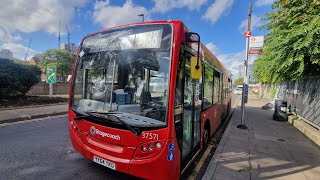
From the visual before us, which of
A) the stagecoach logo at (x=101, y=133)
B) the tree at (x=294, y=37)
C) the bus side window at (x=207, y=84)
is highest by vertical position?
the tree at (x=294, y=37)

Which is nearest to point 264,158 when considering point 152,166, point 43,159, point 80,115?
point 152,166

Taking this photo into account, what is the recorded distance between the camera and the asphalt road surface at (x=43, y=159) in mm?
4391

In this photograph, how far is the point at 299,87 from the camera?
12.4 metres


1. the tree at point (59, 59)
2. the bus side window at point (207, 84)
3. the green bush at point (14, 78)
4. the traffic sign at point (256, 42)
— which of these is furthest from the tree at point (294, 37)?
the tree at point (59, 59)

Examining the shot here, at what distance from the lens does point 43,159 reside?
514 cm

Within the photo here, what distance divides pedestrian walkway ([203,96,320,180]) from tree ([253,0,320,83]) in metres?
2.63

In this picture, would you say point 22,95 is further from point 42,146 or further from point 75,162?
point 75,162

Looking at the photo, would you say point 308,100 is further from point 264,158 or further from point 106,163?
point 106,163

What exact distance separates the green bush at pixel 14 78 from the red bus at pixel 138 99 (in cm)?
1238

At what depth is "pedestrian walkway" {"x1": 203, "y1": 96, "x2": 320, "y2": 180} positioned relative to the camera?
491 cm

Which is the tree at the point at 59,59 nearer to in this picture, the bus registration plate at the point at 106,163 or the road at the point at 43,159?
the road at the point at 43,159

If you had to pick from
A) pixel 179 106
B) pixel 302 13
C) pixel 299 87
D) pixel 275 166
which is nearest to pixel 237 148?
pixel 275 166

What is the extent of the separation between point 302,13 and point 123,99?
7.12 metres

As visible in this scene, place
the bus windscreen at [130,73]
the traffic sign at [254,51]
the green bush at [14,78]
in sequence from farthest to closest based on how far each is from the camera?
the green bush at [14,78] < the traffic sign at [254,51] < the bus windscreen at [130,73]
